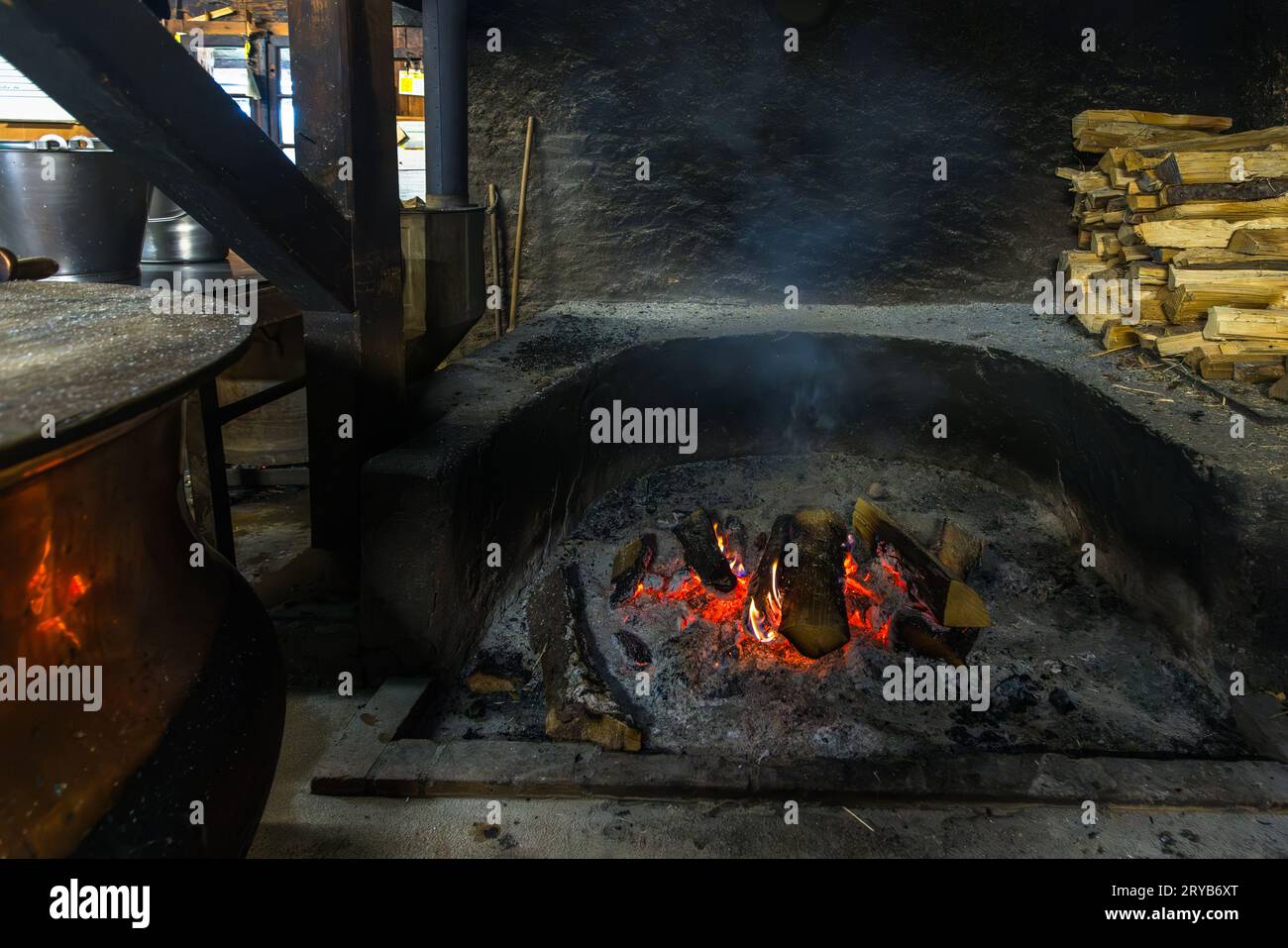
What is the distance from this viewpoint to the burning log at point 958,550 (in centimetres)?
414

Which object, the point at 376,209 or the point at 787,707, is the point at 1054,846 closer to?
the point at 787,707

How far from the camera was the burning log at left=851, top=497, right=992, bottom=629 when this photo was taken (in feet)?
11.7

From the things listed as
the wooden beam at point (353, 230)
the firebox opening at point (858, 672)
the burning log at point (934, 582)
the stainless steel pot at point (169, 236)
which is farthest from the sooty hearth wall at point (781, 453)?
the stainless steel pot at point (169, 236)

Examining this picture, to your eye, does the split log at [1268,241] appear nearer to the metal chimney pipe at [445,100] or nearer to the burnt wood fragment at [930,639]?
the burnt wood fragment at [930,639]

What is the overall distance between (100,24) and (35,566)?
119 centimetres

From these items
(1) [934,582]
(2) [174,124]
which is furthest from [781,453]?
(2) [174,124]

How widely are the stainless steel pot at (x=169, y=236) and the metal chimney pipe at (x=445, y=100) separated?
48.5 inches

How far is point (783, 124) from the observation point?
600 cm

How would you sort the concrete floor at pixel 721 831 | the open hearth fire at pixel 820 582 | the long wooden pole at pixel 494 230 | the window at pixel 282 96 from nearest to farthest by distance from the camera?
the concrete floor at pixel 721 831
the open hearth fire at pixel 820 582
the long wooden pole at pixel 494 230
the window at pixel 282 96

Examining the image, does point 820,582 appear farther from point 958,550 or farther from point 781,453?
point 781,453

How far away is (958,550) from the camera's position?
165 inches

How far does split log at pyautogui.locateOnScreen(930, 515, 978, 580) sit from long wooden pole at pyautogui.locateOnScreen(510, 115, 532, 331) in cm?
311

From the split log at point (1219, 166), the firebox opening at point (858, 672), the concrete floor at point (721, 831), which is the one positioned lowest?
the concrete floor at point (721, 831)

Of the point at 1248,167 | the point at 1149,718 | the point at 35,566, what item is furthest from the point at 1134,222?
the point at 35,566
